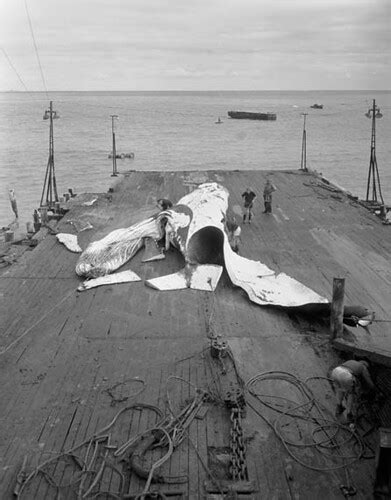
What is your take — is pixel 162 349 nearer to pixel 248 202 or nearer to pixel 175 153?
pixel 248 202

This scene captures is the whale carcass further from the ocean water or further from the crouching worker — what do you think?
the ocean water

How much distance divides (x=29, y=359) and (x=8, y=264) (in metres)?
Answer: 5.99

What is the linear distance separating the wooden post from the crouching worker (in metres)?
1.84

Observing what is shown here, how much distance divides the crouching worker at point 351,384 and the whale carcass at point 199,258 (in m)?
3.16

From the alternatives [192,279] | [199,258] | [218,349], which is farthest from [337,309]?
[199,258]

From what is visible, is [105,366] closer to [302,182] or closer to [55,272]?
[55,272]

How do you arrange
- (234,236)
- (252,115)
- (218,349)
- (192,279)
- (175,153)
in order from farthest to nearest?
(252,115)
(175,153)
(234,236)
(192,279)
(218,349)

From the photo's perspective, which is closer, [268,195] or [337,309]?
[337,309]

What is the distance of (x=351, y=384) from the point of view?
7426 mm

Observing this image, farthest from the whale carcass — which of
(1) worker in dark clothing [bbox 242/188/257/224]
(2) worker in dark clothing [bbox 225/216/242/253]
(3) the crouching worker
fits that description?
(3) the crouching worker

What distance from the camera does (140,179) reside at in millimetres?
27266

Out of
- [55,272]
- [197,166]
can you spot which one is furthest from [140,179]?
[197,166]

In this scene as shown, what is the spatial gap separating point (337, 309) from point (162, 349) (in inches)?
127

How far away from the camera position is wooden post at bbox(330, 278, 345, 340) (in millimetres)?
9562
